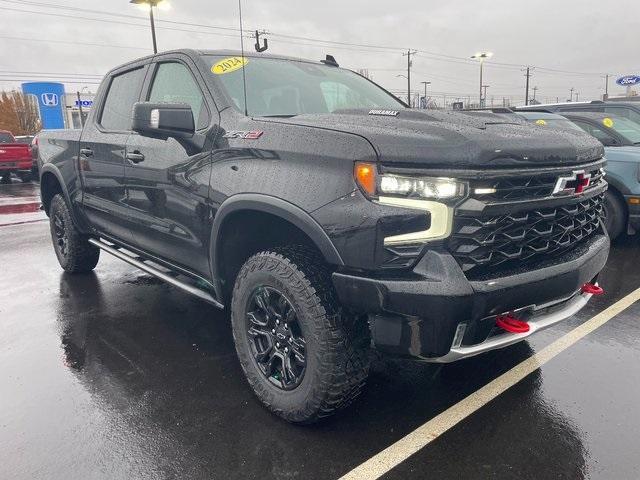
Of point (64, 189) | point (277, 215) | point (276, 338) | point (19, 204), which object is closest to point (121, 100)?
point (64, 189)

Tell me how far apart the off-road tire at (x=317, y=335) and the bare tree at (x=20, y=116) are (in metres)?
68.9

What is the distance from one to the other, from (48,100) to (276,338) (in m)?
42.8

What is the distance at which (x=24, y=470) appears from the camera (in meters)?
2.34

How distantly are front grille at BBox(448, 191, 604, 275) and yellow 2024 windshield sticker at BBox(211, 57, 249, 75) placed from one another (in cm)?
185

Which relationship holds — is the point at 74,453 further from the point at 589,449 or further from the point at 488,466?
the point at 589,449

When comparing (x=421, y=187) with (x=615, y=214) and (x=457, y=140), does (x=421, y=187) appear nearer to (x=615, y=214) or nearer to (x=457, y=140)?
(x=457, y=140)

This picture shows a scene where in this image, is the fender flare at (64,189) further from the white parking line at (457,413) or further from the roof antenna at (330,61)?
the white parking line at (457,413)

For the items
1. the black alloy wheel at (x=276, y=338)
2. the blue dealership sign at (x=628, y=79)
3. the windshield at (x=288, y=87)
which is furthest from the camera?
the blue dealership sign at (x=628, y=79)

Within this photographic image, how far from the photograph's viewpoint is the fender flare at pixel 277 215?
88.4 inches

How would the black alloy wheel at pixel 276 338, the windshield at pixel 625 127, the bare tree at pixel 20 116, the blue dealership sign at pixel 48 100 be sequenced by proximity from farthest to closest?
the bare tree at pixel 20 116
the blue dealership sign at pixel 48 100
the windshield at pixel 625 127
the black alloy wheel at pixel 276 338

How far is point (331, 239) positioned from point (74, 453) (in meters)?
1.60

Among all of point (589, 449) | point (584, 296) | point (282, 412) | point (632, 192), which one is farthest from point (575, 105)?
point (282, 412)

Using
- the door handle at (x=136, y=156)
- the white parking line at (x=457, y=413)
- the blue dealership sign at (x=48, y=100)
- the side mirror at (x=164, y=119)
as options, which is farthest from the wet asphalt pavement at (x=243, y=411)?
the blue dealership sign at (x=48, y=100)

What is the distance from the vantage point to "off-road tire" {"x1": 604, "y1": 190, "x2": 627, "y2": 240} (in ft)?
19.5
